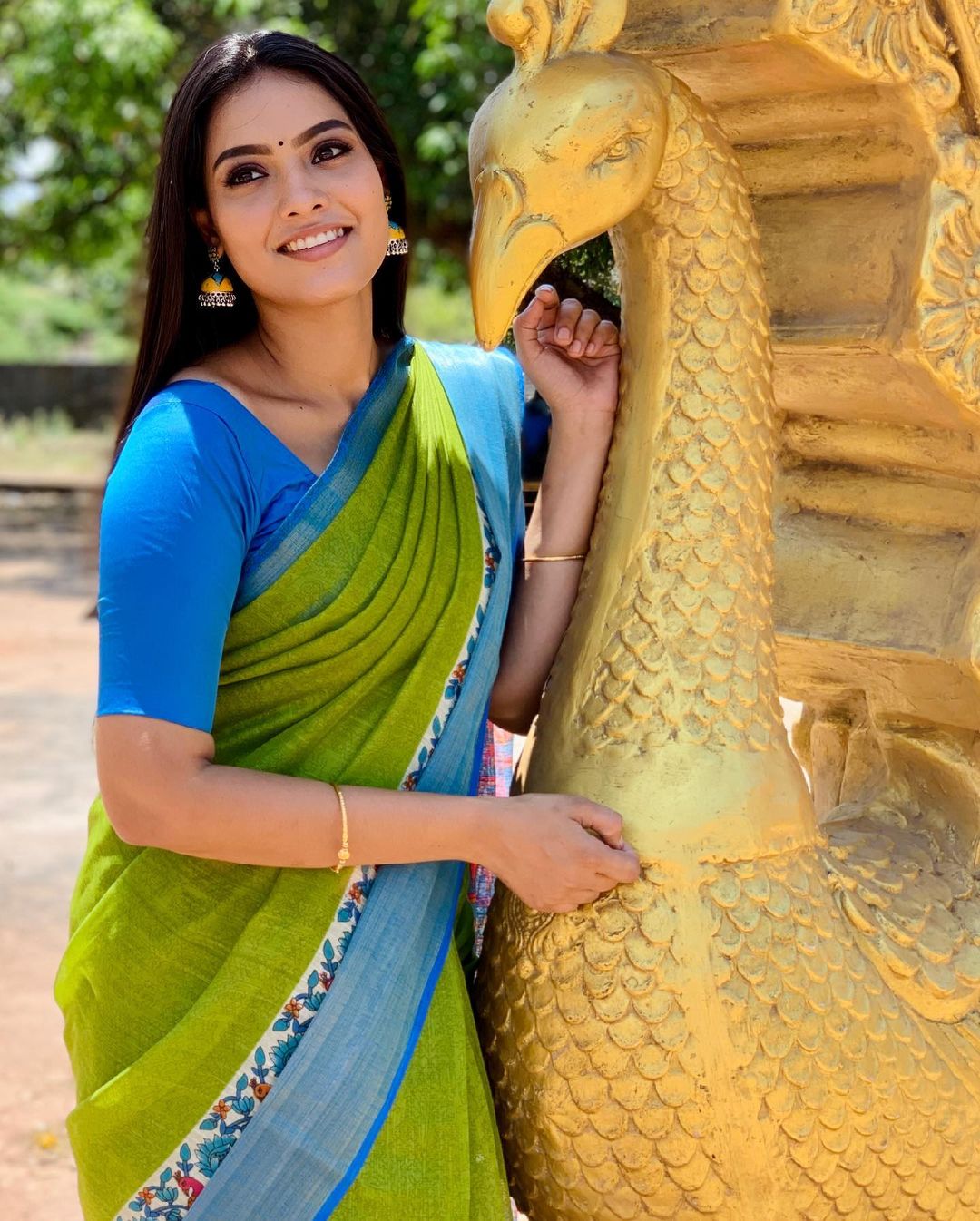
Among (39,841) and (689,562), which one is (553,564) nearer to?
(689,562)

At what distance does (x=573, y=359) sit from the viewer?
142cm

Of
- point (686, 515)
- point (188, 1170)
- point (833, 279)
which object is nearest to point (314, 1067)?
point (188, 1170)

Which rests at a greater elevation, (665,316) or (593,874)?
(665,316)

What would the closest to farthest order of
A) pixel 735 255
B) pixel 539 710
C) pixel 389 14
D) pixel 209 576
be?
pixel 209 576 → pixel 735 255 → pixel 539 710 → pixel 389 14

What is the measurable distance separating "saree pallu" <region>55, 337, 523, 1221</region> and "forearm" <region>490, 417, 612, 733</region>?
0.25 ft

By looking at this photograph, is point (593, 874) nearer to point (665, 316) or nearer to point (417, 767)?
point (417, 767)

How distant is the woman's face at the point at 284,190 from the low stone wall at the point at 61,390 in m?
15.9

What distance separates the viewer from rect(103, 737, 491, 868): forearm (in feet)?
3.94

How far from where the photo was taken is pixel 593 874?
1.24 m

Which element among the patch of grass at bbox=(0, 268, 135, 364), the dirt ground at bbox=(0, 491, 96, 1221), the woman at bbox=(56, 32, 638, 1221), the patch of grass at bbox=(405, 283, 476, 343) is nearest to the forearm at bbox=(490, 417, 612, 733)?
the woman at bbox=(56, 32, 638, 1221)

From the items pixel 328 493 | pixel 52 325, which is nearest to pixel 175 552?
pixel 328 493

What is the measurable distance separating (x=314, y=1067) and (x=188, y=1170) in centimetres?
15

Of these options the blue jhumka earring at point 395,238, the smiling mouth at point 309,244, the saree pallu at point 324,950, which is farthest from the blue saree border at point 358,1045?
the blue jhumka earring at point 395,238

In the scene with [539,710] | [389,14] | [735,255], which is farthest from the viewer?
[389,14]
